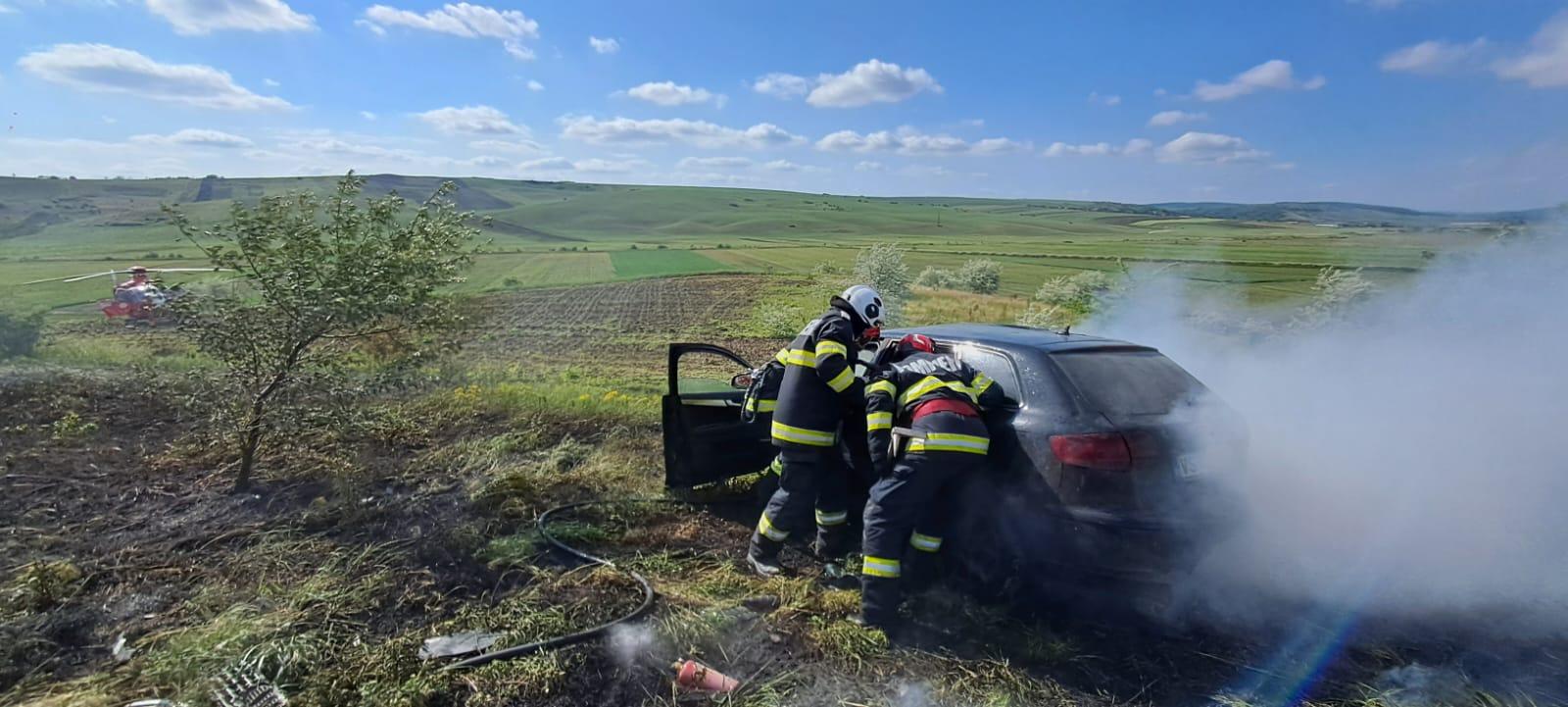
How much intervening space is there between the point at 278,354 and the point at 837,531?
14.0ft

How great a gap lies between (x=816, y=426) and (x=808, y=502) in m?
0.44

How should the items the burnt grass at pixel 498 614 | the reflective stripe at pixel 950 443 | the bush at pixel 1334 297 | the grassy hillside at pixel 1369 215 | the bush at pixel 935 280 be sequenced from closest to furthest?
the burnt grass at pixel 498 614 → the reflective stripe at pixel 950 443 → the grassy hillside at pixel 1369 215 → the bush at pixel 1334 297 → the bush at pixel 935 280

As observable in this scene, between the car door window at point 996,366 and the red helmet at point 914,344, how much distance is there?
0.69 feet

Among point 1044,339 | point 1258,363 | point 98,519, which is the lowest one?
point 98,519

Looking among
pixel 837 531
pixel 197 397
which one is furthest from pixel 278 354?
pixel 837 531

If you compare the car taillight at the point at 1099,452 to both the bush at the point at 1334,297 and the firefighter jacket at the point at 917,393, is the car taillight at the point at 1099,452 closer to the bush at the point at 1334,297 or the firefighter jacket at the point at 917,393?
the firefighter jacket at the point at 917,393

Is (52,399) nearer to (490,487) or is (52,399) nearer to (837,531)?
(490,487)

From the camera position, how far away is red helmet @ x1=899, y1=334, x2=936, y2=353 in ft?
14.1

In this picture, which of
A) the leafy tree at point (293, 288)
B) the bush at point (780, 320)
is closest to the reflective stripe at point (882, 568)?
the leafy tree at point (293, 288)

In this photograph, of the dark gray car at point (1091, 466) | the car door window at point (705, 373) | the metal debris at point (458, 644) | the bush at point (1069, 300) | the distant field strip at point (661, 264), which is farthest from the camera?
the distant field strip at point (661, 264)

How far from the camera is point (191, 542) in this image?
4.66 m

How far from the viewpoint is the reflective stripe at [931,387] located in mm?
3820

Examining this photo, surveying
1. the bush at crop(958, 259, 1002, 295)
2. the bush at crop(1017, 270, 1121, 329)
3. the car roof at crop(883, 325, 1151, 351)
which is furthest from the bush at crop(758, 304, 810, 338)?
the car roof at crop(883, 325, 1151, 351)

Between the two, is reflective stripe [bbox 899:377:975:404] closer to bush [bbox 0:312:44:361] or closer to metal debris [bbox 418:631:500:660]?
metal debris [bbox 418:631:500:660]
